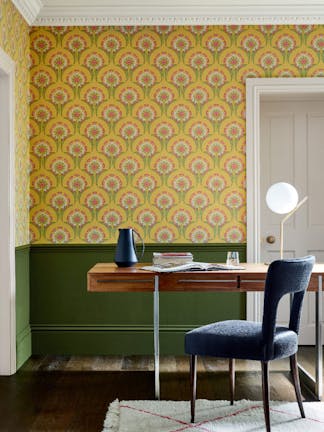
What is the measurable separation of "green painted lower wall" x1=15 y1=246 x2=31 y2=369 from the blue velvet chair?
1.66 metres

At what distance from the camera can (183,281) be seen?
3.59 metres

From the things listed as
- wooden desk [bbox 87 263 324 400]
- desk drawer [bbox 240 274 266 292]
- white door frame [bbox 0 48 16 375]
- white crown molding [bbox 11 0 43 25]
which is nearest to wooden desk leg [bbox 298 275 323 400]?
wooden desk [bbox 87 263 324 400]

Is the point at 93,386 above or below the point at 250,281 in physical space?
below

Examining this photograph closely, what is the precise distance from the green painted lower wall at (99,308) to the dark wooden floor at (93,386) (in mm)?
156

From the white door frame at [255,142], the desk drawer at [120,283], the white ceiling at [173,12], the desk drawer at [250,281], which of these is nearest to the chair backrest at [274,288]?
the desk drawer at [250,281]

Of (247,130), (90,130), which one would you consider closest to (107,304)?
(90,130)

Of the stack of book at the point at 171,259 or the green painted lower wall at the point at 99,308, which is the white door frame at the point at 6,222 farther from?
the stack of book at the point at 171,259

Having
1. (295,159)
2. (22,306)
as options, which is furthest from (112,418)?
(295,159)

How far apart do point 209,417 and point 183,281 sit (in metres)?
0.78

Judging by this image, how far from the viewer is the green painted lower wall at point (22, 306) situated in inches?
172

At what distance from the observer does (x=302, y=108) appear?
16.3ft

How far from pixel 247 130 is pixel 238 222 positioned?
0.72 meters

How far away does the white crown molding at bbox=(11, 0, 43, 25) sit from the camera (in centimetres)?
430

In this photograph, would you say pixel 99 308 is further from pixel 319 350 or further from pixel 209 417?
pixel 319 350
